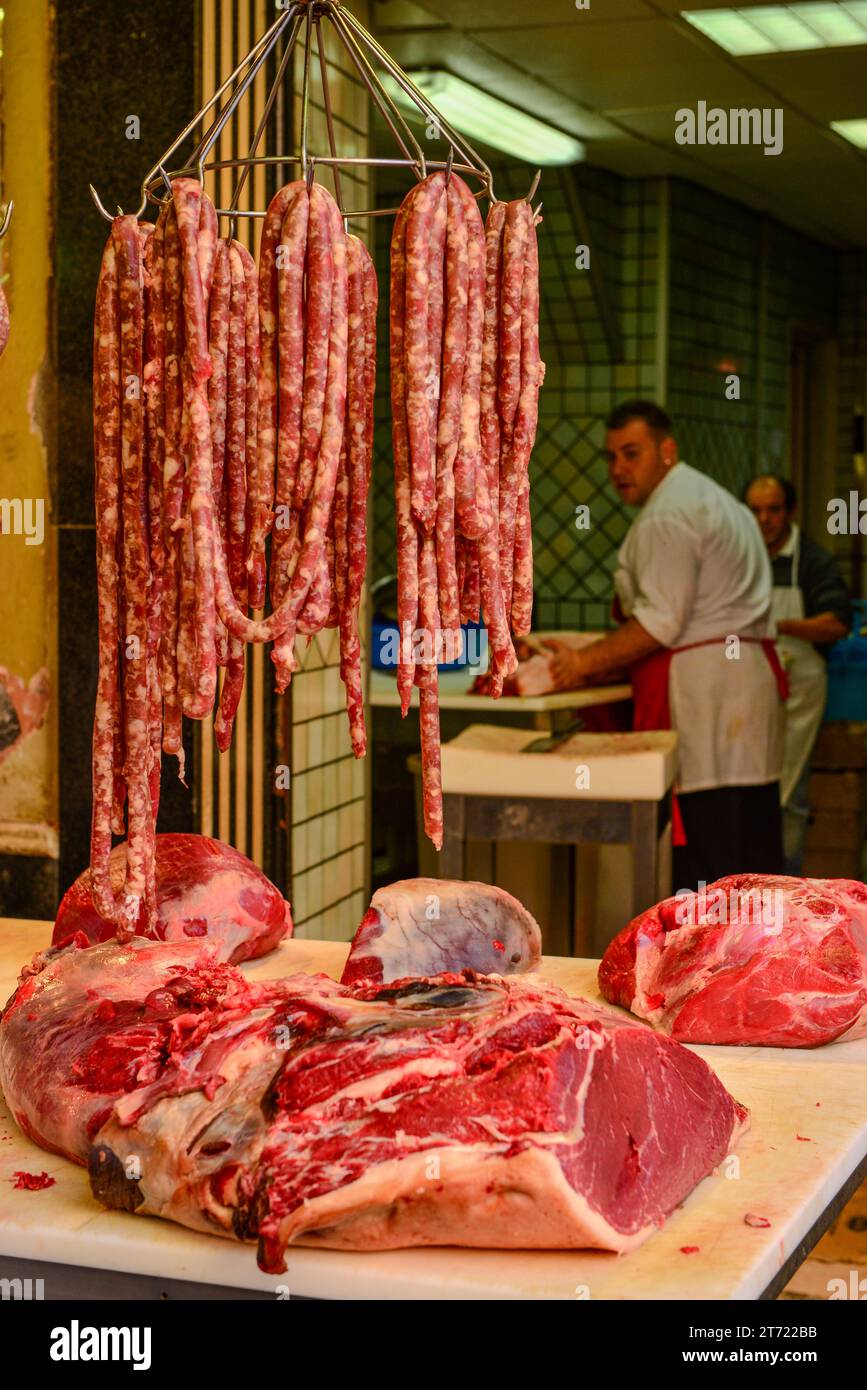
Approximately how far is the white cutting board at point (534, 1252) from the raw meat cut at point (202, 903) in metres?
0.69

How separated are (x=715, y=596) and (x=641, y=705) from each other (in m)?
0.51

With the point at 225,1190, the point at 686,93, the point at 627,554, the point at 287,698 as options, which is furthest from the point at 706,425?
the point at 225,1190

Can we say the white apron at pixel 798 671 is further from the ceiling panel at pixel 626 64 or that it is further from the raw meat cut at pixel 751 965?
the raw meat cut at pixel 751 965

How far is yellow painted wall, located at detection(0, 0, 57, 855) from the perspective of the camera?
3.89m

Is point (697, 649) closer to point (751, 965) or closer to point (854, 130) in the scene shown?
point (854, 130)

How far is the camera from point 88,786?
396 centimetres

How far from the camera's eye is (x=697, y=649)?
6035mm

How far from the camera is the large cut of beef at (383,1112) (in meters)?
1.77

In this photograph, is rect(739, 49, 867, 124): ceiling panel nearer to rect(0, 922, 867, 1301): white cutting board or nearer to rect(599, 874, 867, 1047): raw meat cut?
rect(599, 874, 867, 1047): raw meat cut
